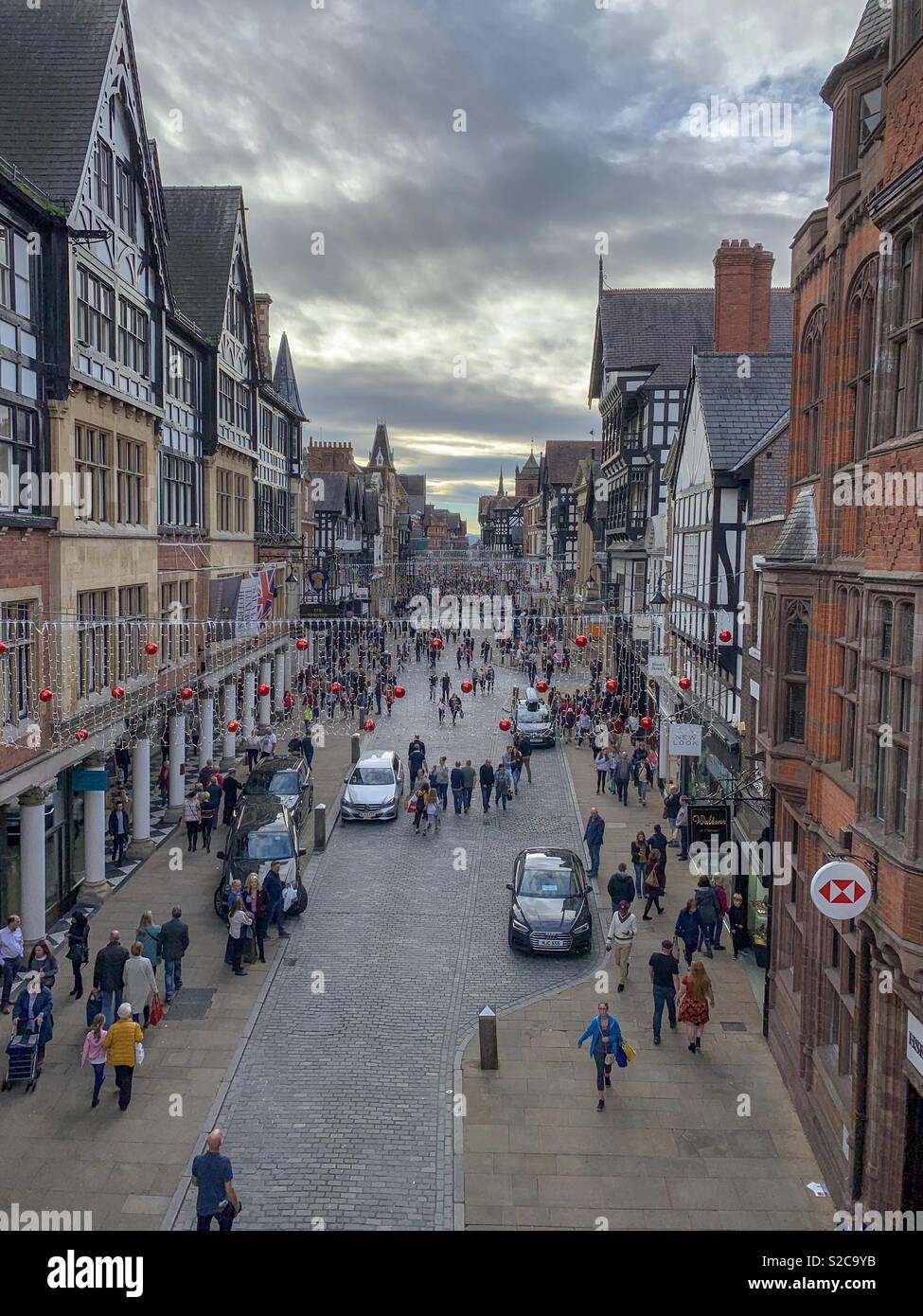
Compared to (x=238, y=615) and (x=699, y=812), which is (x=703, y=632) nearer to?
(x=699, y=812)

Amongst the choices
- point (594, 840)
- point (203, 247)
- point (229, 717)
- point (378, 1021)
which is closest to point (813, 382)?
point (378, 1021)

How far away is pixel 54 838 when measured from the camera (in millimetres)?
18406

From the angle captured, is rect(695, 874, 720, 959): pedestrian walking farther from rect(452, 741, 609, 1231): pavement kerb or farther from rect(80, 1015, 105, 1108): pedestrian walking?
rect(80, 1015, 105, 1108): pedestrian walking

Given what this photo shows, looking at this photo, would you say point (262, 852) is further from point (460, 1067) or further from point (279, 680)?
point (279, 680)

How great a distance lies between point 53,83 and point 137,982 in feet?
53.0

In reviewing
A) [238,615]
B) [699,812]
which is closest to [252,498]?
[238,615]

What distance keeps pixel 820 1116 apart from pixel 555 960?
6.22 m

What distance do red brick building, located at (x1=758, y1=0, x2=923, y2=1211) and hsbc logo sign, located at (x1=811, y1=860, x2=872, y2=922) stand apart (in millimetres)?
187

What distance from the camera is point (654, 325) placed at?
44.2 m

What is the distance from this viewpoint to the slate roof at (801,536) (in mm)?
11812

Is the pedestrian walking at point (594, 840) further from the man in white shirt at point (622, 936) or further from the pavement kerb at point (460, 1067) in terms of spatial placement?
the man in white shirt at point (622, 936)

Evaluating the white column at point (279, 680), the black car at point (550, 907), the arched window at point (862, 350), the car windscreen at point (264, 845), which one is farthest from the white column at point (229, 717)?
the arched window at point (862, 350)

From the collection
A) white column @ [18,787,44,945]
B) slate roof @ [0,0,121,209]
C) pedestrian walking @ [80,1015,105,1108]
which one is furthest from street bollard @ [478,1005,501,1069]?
slate roof @ [0,0,121,209]

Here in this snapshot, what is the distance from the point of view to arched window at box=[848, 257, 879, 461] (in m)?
10.4
